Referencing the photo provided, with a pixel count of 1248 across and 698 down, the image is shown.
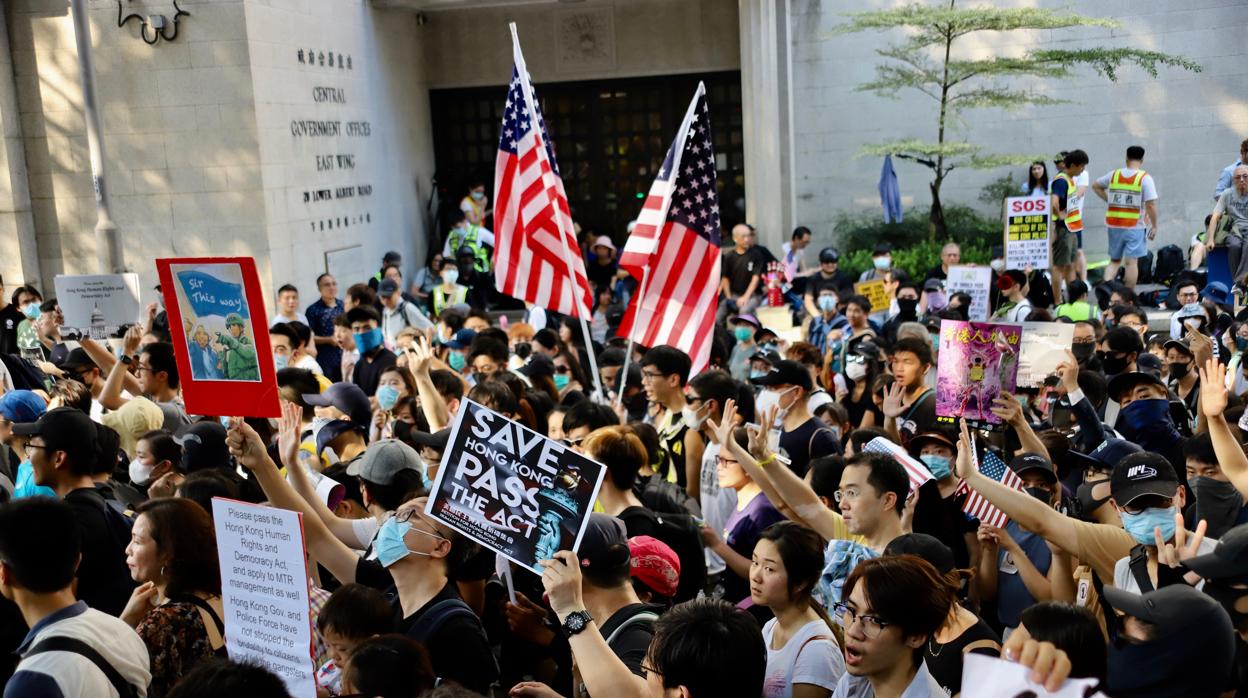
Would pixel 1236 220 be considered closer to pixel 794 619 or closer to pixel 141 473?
pixel 794 619

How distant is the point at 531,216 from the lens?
902 cm

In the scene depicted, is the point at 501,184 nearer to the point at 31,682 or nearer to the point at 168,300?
the point at 168,300

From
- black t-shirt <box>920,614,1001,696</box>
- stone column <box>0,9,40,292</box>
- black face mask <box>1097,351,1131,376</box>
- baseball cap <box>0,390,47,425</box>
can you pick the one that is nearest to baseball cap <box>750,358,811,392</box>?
black t-shirt <box>920,614,1001,696</box>

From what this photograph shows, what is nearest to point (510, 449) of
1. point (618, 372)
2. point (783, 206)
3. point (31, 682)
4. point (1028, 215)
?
point (31, 682)

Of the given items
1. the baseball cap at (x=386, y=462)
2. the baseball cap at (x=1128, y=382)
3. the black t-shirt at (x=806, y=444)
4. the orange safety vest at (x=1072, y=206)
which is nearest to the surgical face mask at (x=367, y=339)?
the black t-shirt at (x=806, y=444)

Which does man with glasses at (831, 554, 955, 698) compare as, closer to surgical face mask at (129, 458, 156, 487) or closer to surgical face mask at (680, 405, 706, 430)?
surgical face mask at (680, 405, 706, 430)

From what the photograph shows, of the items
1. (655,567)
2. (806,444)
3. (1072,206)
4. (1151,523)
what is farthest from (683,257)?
(1072,206)

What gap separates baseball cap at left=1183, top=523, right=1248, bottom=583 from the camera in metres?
3.88

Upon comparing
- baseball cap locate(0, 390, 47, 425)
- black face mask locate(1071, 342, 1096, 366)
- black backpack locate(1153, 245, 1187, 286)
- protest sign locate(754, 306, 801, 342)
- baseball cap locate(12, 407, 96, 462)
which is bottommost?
protest sign locate(754, 306, 801, 342)

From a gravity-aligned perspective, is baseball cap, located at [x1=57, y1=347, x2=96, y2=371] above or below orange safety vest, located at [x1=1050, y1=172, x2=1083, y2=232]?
below

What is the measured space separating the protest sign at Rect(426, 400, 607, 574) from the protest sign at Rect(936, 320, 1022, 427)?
253 centimetres

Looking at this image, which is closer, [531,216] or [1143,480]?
[1143,480]

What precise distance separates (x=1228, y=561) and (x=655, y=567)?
6.79 feet

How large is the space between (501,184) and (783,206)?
12.8 m
